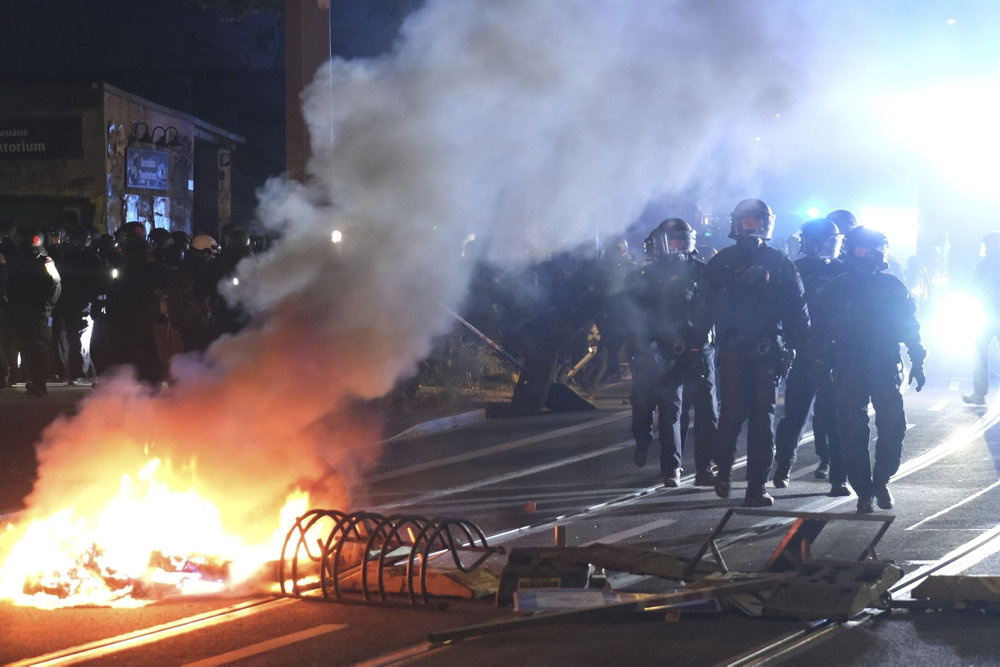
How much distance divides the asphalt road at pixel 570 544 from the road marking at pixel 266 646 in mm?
14

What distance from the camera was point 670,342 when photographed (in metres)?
11.2

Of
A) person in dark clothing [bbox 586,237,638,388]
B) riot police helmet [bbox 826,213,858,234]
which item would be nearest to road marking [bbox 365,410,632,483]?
person in dark clothing [bbox 586,237,638,388]

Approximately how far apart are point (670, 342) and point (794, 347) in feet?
4.05

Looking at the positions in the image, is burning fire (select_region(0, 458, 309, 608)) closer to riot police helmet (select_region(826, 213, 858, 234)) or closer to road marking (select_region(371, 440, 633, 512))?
road marking (select_region(371, 440, 633, 512))

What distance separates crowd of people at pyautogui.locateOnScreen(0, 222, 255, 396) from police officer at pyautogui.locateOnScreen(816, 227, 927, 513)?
5624 mm

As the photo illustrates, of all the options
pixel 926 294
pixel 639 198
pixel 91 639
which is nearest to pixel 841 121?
pixel 639 198

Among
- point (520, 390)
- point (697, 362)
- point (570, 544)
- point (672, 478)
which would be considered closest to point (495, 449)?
point (672, 478)

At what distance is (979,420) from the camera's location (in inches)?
597

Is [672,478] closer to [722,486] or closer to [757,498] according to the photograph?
[722,486]

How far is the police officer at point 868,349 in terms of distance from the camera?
9.98m

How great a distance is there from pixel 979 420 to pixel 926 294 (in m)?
15.7

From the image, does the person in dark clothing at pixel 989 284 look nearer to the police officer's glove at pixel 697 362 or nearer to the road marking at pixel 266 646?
the police officer's glove at pixel 697 362

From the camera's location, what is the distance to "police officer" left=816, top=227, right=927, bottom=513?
998 centimetres

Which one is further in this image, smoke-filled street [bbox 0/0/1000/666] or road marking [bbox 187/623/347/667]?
smoke-filled street [bbox 0/0/1000/666]
